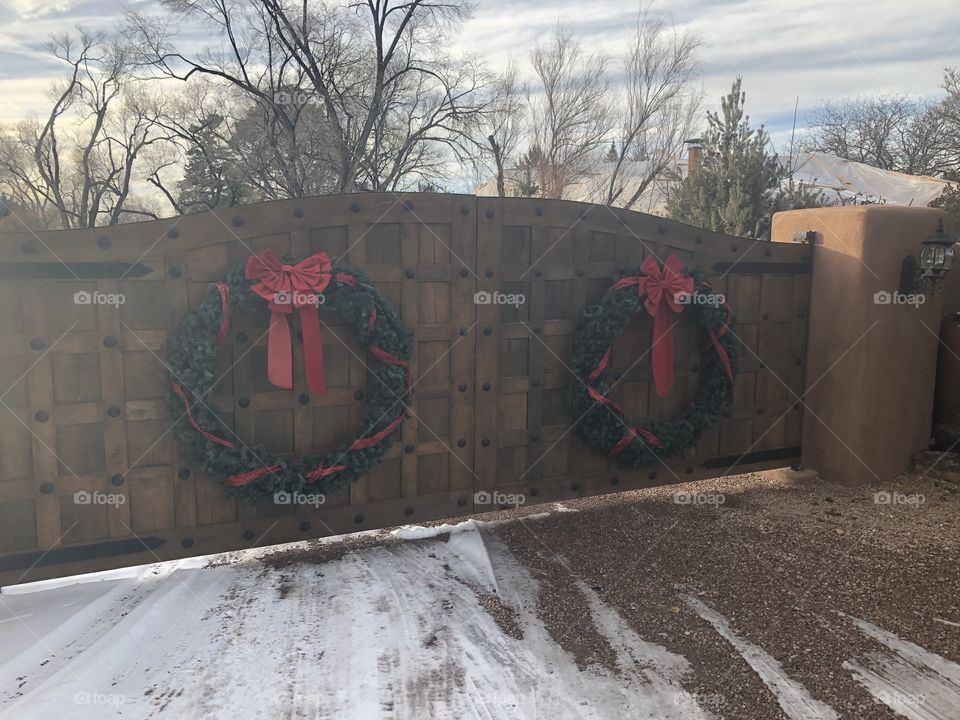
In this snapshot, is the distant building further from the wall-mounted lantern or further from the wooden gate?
the wooden gate

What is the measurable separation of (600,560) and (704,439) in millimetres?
1693

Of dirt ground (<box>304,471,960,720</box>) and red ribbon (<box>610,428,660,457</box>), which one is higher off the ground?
red ribbon (<box>610,428,660,457</box>)

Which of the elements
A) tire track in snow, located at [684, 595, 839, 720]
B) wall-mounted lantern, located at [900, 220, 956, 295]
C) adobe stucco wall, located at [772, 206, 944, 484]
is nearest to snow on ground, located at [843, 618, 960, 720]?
tire track in snow, located at [684, 595, 839, 720]

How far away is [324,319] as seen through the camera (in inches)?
153

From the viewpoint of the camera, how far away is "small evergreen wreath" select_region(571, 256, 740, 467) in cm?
446

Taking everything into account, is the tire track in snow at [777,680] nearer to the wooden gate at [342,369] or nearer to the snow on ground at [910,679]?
the snow on ground at [910,679]

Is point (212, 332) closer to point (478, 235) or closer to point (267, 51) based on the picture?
point (478, 235)

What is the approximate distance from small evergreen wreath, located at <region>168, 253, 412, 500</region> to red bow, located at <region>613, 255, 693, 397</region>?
179cm

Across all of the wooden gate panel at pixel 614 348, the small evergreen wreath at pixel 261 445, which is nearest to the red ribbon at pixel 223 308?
the small evergreen wreath at pixel 261 445

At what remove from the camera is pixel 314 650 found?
303cm

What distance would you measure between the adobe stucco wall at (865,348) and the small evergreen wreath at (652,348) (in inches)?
39.5

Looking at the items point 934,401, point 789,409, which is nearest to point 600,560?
point 789,409

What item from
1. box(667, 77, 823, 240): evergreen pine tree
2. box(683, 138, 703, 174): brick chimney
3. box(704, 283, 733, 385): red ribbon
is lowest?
box(704, 283, 733, 385): red ribbon

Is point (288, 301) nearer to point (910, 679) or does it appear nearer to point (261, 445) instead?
point (261, 445)
